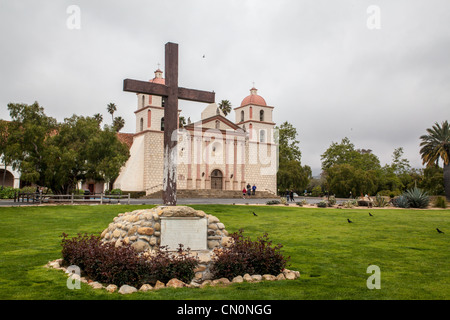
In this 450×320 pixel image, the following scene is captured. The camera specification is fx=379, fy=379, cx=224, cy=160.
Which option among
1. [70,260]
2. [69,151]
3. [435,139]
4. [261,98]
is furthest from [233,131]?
[70,260]

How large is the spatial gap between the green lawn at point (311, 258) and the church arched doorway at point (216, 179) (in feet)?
91.0

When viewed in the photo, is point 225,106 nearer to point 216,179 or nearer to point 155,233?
point 216,179

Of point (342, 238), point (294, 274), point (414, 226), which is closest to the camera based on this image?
point (294, 274)

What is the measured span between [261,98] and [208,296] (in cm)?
4598

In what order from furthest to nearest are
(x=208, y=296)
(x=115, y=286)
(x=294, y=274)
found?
(x=294, y=274) < (x=115, y=286) < (x=208, y=296)

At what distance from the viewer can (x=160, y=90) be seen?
8.31m

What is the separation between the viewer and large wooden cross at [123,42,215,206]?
26.2 ft

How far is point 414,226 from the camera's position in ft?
48.3

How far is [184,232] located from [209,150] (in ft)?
124

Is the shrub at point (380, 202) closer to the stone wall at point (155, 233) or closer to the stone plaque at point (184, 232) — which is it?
the stone wall at point (155, 233)

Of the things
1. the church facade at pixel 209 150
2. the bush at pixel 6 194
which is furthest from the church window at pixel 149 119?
the bush at pixel 6 194

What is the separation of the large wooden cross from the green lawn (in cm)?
251

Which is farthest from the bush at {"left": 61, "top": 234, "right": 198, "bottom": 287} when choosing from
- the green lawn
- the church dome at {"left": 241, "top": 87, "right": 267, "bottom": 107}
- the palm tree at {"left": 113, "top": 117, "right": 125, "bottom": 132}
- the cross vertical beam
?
the palm tree at {"left": 113, "top": 117, "right": 125, "bottom": 132}
